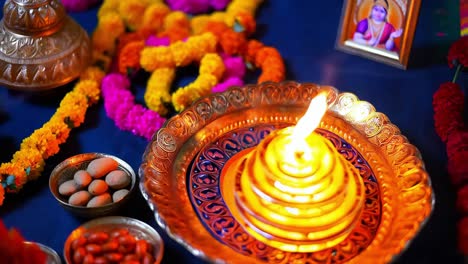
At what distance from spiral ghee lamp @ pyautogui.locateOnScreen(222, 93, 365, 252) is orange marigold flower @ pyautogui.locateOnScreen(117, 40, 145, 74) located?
0.50 m

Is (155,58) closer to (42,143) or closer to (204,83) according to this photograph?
(204,83)

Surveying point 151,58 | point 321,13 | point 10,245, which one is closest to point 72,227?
point 10,245

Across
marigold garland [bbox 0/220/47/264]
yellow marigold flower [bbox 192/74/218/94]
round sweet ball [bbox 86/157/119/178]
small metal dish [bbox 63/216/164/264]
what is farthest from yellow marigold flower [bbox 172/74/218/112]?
marigold garland [bbox 0/220/47/264]

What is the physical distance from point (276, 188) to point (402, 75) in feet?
1.96

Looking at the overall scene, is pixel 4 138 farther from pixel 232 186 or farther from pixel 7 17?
pixel 232 186

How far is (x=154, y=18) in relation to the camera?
1.39m

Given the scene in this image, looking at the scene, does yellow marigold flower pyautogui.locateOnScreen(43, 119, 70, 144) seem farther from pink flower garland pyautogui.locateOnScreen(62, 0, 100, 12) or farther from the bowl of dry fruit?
pink flower garland pyautogui.locateOnScreen(62, 0, 100, 12)

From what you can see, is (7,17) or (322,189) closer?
(322,189)

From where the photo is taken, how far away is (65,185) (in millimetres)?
988

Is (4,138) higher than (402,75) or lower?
lower

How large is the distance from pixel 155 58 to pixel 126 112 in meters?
0.15

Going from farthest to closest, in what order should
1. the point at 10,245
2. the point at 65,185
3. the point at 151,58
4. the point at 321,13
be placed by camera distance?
the point at 321,13, the point at 151,58, the point at 65,185, the point at 10,245

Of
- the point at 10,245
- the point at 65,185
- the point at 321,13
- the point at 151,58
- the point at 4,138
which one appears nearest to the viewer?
the point at 10,245

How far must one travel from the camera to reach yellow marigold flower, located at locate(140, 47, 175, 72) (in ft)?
4.12
